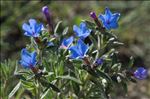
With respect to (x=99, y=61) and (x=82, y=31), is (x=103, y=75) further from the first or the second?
(x=82, y=31)

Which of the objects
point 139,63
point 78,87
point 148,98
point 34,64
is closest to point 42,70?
point 34,64

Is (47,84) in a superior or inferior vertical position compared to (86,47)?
inferior

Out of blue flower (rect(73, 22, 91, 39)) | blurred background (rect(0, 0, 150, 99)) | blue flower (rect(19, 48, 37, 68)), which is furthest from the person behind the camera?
blurred background (rect(0, 0, 150, 99))

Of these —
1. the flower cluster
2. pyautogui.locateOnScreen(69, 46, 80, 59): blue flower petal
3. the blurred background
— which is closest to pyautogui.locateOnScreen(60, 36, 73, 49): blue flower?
the flower cluster

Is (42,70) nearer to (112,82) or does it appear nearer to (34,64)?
(34,64)

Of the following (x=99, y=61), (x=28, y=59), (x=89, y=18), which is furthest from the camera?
(x=89, y=18)

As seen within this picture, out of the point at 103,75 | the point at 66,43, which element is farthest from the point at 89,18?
the point at 103,75

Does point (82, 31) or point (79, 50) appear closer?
point (79, 50)

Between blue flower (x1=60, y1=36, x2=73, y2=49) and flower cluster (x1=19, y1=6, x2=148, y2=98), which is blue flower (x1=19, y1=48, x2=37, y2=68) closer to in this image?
flower cluster (x1=19, y1=6, x2=148, y2=98)
